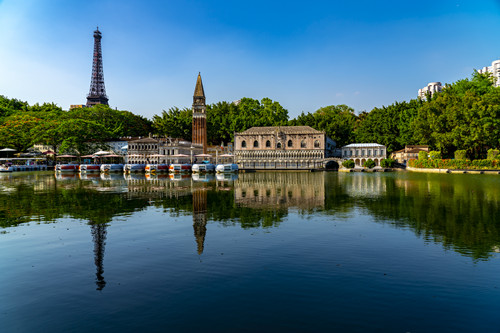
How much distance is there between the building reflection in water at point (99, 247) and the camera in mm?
10477

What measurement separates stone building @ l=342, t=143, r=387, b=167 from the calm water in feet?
229

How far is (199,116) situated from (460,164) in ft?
227

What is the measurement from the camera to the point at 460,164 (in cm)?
6769

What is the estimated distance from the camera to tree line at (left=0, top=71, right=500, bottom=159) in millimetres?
69375

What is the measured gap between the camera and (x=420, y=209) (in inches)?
911

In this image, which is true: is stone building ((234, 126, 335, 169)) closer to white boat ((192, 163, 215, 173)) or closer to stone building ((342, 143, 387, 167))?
stone building ((342, 143, 387, 167))

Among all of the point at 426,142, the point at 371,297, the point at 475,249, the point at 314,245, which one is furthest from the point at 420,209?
the point at 426,142

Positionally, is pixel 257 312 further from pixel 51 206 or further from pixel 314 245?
pixel 51 206

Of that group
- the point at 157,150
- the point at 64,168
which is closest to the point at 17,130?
the point at 64,168

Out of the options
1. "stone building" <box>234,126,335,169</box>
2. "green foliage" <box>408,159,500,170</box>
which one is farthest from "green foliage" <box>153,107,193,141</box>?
"green foliage" <box>408,159,500,170</box>

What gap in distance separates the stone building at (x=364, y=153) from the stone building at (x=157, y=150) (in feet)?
139

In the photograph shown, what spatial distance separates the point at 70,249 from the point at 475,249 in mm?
16179

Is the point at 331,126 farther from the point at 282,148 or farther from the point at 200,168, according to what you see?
the point at 200,168

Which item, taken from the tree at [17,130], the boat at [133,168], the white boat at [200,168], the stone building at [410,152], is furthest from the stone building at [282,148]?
the tree at [17,130]
